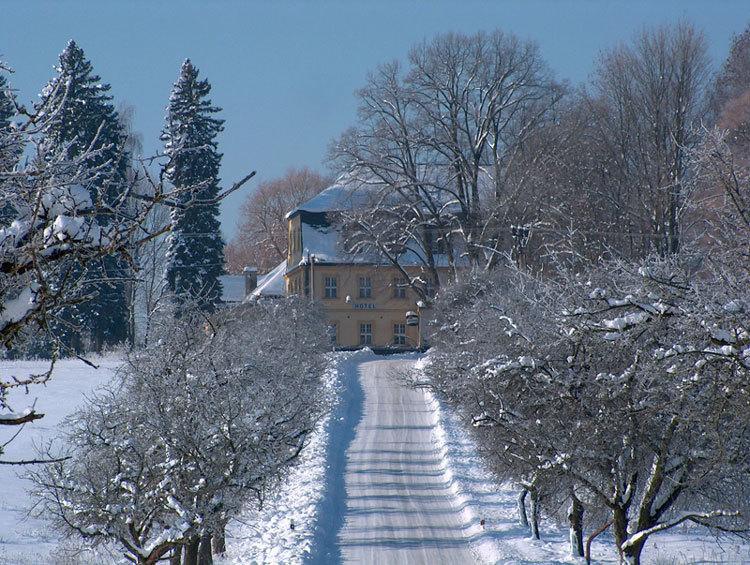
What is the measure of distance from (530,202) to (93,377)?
22.0 meters

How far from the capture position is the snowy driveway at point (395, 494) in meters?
19.8

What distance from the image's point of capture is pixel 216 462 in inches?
617

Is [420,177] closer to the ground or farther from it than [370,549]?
farther from it

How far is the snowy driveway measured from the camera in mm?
19844

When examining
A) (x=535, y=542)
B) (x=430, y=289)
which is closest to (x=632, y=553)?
(x=535, y=542)

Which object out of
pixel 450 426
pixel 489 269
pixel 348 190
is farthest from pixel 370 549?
pixel 348 190

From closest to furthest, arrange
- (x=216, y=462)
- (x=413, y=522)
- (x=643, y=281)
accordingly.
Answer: (x=643, y=281) < (x=216, y=462) < (x=413, y=522)

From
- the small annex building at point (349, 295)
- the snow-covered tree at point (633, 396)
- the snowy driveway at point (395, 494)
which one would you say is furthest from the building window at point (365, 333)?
the snow-covered tree at point (633, 396)

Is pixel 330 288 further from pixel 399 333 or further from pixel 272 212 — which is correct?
pixel 272 212

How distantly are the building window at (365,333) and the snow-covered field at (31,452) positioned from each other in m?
18.9

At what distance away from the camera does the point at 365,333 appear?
200 feet

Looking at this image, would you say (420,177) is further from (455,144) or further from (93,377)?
(93,377)

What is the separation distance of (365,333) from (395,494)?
35666mm

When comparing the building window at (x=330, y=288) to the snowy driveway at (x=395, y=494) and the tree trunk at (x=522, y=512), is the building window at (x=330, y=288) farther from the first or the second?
the tree trunk at (x=522, y=512)
